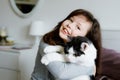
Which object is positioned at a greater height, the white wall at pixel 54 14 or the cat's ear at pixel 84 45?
the cat's ear at pixel 84 45

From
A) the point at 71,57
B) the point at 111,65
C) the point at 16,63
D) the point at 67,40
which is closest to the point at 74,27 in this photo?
the point at 67,40

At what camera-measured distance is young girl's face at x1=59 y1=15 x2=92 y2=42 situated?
1377 mm

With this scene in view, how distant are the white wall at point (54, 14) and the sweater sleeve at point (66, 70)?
119 centimetres

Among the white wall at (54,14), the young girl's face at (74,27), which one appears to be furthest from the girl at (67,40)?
the white wall at (54,14)

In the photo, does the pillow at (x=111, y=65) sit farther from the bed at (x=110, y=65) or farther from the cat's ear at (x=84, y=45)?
the cat's ear at (x=84, y=45)

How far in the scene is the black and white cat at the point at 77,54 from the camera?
1281 mm

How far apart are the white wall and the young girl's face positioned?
3.39 feet

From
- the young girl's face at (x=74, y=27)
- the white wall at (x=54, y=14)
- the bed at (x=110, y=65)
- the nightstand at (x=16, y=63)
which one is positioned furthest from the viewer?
the nightstand at (x=16, y=63)

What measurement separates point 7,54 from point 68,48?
1547mm

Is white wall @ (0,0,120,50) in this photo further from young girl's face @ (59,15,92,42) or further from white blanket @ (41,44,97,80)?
white blanket @ (41,44,97,80)

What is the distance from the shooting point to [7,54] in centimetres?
271

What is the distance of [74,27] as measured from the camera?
1375 mm

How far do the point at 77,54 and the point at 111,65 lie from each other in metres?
0.58

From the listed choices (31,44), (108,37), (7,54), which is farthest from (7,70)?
(108,37)
